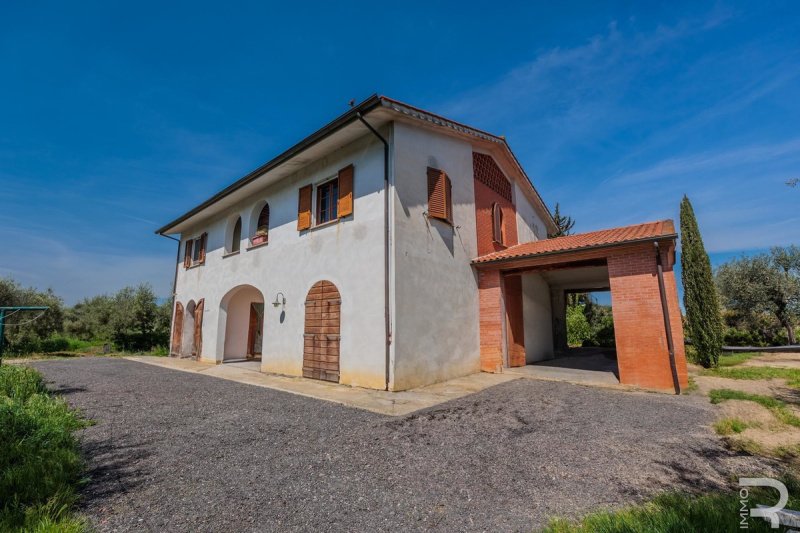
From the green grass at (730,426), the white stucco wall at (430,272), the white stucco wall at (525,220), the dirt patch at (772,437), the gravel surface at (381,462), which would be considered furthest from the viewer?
the white stucco wall at (525,220)

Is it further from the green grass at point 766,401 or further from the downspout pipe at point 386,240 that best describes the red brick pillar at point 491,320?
the green grass at point 766,401

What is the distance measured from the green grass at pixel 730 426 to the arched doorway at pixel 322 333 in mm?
6922

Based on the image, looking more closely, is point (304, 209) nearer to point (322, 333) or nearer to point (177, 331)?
point (322, 333)

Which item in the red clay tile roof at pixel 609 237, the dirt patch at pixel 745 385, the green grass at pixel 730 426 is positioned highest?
the red clay tile roof at pixel 609 237

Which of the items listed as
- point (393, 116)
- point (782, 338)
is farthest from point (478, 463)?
point (782, 338)

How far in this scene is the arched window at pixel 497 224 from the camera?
11.9 m

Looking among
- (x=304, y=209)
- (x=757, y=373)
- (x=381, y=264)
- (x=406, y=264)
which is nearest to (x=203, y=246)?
(x=304, y=209)

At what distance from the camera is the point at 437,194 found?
360 inches

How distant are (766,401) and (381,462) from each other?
6.82 m

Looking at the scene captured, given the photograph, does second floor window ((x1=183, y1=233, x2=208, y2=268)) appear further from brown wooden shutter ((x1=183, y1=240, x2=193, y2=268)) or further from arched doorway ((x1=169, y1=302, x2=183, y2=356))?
arched doorway ((x1=169, y1=302, x2=183, y2=356))

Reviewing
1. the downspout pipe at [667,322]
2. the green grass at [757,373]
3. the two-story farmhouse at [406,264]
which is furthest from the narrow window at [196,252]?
the green grass at [757,373]

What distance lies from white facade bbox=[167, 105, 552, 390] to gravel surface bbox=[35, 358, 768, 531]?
7.07 ft

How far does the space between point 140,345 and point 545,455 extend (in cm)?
2305

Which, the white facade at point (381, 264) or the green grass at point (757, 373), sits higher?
the white facade at point (381, 264)
